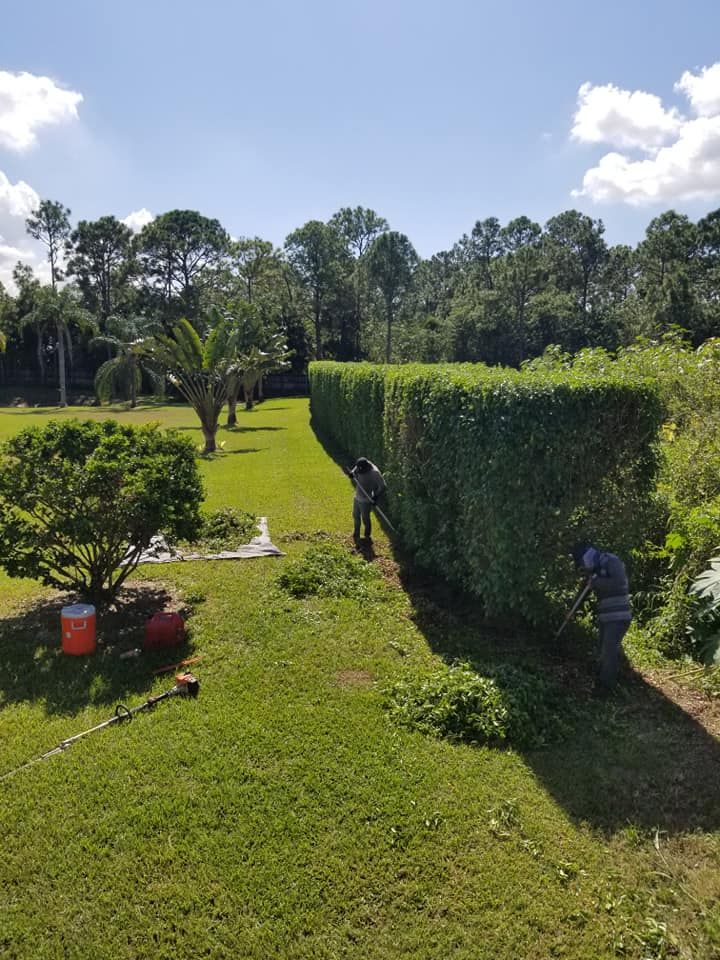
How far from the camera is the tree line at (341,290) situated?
49156 millimetres

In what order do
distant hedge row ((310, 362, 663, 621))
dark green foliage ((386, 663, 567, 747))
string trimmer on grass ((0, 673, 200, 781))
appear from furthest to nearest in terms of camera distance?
1. distant hedge row ((310, 362, 663, 621))
2. dark green foliage ((386, 663, 567, 747))
3. string trimmer on grass ((0, 673, 200, 781))

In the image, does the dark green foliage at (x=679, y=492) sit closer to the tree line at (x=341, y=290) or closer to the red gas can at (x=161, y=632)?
the red gas can at (x=161, y=632)

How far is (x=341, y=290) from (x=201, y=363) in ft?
136

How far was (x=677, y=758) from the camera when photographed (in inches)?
179

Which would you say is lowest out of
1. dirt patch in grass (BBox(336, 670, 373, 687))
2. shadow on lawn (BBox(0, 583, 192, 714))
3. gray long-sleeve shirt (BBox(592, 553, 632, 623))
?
dirt patch in grass (BBox(336, 670, 373, 687))

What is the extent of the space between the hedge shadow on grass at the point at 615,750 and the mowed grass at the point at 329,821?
0.06 ft

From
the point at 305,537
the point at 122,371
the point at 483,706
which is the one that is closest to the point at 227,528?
the point at 305,537

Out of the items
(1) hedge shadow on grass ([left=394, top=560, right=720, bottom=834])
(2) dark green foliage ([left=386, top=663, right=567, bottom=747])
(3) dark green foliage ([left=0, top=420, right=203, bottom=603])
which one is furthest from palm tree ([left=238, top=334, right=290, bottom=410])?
(2) dark green foliage ([left=386, top=663, right=567, bottom=747])

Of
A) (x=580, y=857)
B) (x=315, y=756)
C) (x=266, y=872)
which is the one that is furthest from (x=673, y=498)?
(x=266, y=872)

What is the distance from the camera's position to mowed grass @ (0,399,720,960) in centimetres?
319

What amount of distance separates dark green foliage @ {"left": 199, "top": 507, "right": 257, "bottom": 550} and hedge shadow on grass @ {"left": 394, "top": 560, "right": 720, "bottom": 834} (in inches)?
177

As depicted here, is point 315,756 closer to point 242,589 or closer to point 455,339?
point 242,589

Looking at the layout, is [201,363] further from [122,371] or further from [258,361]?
[122,371]

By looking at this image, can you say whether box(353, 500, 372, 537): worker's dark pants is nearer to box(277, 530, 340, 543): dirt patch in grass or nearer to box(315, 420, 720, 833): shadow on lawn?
box(277, 530, 340, 543): dirt patch in grass
